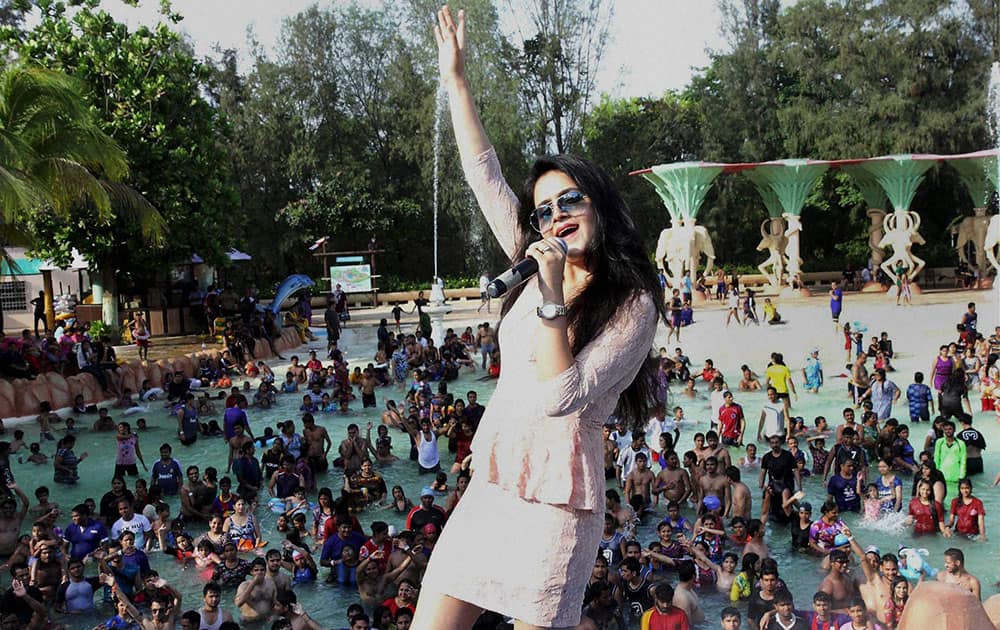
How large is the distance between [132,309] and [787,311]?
15.8m

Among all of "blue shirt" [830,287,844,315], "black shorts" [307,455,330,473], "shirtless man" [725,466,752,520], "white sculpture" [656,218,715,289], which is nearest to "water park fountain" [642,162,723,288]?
"white sculpture" [656,218,715,289]

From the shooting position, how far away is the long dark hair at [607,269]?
217cm

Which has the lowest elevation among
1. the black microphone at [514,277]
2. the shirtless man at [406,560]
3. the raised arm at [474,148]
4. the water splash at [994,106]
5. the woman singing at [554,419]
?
the shirtless man at [406,560]

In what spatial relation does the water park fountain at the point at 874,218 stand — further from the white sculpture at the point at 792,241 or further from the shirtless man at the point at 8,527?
the shirtless man at the point at 8,527

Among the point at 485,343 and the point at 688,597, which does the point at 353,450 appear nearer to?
the point at 688,597

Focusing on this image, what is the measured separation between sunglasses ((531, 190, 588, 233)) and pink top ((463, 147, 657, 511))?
154mm

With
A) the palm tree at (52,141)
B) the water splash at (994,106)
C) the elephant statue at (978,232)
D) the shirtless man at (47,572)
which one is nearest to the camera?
the shirtless man at (47,572)

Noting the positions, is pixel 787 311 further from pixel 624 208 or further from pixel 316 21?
pixel 624 208

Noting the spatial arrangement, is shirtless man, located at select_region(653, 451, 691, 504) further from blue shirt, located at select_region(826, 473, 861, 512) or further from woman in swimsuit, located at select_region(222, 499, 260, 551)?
woman in swimsuit, located at select_region(222, 499, 260, 551)

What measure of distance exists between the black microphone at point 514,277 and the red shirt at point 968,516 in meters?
8.35

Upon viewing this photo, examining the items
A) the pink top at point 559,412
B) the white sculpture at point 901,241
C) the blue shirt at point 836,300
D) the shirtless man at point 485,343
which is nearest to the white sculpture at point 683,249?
the white sculpture at point 901,241

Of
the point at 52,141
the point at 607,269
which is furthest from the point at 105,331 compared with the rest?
the point at 607,269

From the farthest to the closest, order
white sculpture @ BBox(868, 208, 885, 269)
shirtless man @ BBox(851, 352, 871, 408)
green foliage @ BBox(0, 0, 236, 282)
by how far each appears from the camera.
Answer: white sculpture @ BBox(868, 208, 885, 269) < green foliage @ BBox(0, 0, 236, 282) < shirtless man @ BBox(851, 352, 871, 408)

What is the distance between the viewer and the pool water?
28.4 ft
